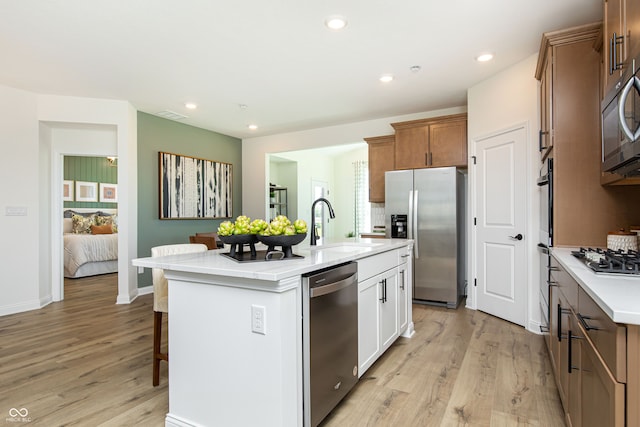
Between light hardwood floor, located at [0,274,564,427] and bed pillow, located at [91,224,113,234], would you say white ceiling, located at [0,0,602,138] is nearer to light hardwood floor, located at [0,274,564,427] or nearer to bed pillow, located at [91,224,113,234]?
light hardwood floor, located at [0,274,564,427]

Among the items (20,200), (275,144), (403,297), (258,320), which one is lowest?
(403,297)

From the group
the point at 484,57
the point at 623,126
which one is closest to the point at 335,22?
the point at 484,57

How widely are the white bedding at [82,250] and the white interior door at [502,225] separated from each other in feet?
21.3

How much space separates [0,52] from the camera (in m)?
3.11

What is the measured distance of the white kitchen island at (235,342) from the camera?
59.4 inches

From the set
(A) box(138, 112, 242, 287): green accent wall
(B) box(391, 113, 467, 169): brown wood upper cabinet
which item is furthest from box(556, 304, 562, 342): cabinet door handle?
(A) box(138, 112, 242, 287): green accent wall

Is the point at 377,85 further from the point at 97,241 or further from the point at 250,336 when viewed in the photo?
the point at 97,241

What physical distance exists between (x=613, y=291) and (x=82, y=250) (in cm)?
740

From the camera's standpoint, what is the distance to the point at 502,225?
366cm

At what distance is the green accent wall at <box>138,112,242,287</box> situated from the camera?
16.4 ft

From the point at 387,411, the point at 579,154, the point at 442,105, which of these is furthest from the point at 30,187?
the point at 579,154

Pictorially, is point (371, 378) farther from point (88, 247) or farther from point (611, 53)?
point (88, 247)

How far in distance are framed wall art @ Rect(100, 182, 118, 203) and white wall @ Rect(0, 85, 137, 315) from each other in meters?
4.09

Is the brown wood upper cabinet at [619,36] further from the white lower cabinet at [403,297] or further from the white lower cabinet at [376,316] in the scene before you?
the white lower cabinet at [403,297]
